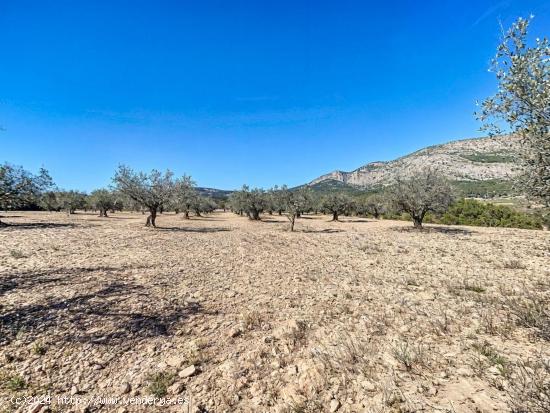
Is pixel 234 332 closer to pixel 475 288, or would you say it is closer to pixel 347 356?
pixel 347 356

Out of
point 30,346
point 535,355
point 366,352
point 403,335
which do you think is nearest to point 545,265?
point 535,355

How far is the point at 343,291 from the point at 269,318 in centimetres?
380

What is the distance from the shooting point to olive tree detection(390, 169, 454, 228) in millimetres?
A: 30469

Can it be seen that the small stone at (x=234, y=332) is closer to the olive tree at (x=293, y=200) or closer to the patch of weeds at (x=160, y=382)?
the patch of weeds at (x=160, y=382)

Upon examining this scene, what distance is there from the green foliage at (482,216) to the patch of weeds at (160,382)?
55801 mm

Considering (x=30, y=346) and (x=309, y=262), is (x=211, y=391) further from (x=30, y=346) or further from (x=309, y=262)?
(x=309, y=262)

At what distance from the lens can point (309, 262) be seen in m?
16.1

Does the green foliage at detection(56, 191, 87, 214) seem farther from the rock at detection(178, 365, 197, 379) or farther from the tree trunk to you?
the rock at detection(178, 365, 197, 379)

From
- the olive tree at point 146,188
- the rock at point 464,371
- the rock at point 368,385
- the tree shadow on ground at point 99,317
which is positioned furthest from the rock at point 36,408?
the olive tree at point 146,188

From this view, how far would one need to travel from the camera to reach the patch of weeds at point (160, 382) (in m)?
4.80

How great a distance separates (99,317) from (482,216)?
6981cm

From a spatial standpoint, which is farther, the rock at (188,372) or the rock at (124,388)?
the rock at (188,372)

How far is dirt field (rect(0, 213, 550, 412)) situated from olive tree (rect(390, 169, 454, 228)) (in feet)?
59.5

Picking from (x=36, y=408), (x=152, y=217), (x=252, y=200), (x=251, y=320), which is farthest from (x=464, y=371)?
(x=252, y=200)
